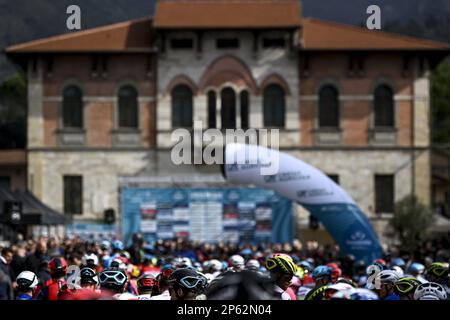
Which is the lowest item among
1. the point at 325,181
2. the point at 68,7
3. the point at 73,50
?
the point at 325,181

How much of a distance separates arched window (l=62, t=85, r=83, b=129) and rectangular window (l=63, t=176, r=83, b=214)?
244cm

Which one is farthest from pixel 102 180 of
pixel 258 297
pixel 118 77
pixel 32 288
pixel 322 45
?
pixel 258 297

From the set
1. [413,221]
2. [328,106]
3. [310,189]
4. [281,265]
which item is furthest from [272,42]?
[281,265]

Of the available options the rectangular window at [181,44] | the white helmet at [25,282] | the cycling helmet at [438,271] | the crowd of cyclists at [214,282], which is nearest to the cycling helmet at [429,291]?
the crowd of cyclists at [214,282]

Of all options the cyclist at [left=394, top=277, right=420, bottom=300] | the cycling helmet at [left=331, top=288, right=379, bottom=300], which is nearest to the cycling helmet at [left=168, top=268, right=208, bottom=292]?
the cycling helmet at [left=331, top=288, right=379, bottom=300]

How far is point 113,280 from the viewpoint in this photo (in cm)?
1022

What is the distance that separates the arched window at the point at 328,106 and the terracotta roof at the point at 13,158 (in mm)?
14429

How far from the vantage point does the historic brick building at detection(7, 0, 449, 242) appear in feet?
163

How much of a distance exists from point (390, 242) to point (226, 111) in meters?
9.45

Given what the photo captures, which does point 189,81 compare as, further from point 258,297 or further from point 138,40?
point 258,297

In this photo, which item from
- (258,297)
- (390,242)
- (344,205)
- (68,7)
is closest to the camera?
(258,297)

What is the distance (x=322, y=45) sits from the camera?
49594 millimetres

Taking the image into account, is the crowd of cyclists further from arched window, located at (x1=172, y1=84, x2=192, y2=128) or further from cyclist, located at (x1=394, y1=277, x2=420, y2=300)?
arched window, located at (x1=172, y1=84, x2=192, y2=128)

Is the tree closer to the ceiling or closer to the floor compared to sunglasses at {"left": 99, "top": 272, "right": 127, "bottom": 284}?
closer to the floor
